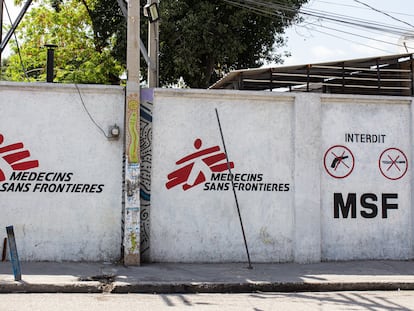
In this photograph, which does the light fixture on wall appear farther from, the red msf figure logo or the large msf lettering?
the large msf lettering

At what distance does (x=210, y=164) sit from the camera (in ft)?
33.5

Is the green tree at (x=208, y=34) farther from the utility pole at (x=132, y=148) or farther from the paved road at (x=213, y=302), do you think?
the paved road at (x=213, y=302)

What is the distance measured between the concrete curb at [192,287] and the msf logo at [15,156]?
260 centimetres

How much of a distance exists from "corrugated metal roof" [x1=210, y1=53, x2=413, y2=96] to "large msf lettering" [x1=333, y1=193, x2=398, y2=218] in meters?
2.55

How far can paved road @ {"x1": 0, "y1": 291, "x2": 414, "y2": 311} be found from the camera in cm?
701

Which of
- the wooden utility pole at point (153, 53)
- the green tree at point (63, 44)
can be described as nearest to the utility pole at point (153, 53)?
the wooden utility pole at point (153, 53)

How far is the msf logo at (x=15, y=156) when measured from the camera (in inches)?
381

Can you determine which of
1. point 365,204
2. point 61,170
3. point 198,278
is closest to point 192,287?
point 198,278

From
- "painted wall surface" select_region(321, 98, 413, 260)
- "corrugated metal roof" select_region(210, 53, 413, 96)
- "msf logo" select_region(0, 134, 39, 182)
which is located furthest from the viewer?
"corrugated metal roof" select_region(210, 53, 413, 96)

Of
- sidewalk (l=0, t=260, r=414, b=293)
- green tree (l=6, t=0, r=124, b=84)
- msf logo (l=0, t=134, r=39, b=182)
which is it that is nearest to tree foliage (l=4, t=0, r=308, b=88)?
green tree (l=6, t=0, r=124, b=84)

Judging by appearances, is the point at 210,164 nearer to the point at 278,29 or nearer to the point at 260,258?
the point at 260,258

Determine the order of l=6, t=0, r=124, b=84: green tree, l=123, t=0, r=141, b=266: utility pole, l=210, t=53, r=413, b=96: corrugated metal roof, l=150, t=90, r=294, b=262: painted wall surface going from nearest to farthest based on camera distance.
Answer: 1. l=123, t=0, r=141, b=266: utility pole
2. l=150, t=90, r=294, b=262: painted wall surface
3. l=210, t=53, r=413, b=96: corrugated metal roof
4. l=6, t=0, r=124, b=84: green tree

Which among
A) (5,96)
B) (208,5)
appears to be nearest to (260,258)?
(5,96)

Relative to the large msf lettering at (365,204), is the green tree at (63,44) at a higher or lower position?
higher
